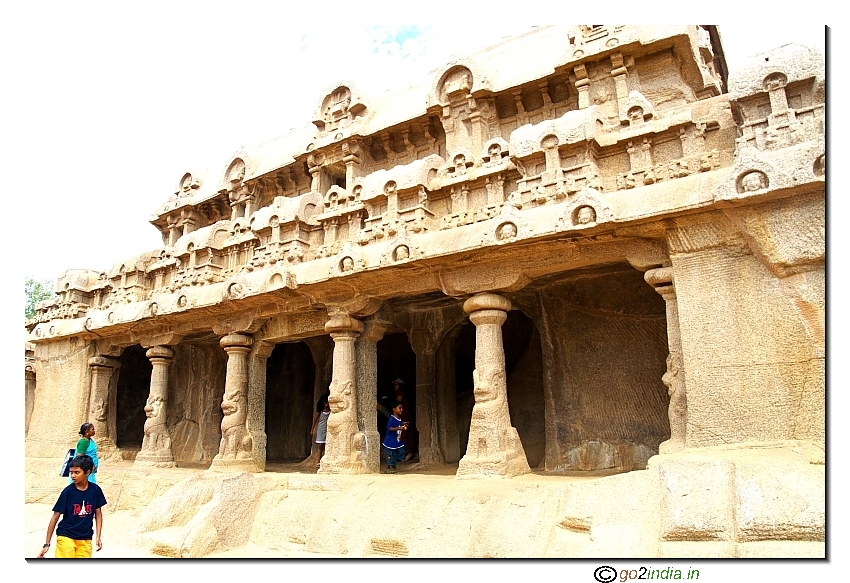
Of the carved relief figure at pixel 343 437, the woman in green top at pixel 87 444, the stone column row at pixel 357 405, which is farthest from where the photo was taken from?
the carved relief figure at pixel 343 437

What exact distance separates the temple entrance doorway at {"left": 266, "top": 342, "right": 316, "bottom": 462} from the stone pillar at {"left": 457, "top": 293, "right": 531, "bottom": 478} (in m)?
6.76

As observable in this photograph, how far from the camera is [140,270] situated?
11125 millimetres

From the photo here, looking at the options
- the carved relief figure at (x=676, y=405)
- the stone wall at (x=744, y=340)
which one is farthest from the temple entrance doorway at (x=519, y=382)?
the stone wall at (x=744, y=340)

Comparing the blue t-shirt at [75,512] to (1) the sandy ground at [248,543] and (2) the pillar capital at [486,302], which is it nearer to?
(1) the sandy ground at [248,543]

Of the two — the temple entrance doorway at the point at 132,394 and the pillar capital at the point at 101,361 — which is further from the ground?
the pillar capital at the point at 101,361

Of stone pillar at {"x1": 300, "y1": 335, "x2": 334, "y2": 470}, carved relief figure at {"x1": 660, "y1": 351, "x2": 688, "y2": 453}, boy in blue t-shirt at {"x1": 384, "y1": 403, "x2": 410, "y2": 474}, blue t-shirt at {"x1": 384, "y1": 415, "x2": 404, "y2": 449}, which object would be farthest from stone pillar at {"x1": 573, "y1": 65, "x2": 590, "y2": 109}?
stone pillar at {"x1": 300, "y1": 335, "x2": 334, "y2": 470}

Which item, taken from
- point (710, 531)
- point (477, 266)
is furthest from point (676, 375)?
point (477, 266)

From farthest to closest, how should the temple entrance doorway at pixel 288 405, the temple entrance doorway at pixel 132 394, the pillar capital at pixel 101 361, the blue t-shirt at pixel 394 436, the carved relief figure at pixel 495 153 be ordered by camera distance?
the temple entrance doorway at pixel 288 405, the temple entrance doorway at pixel 132 394, the pillar capital at pixel 101 361, the blue t-shirt at pixel 394 436, the carved relief figure at pixel 495 153

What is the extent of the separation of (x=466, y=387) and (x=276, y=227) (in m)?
5.17

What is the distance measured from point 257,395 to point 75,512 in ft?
16.1

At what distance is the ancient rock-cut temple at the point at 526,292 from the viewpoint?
5.36m

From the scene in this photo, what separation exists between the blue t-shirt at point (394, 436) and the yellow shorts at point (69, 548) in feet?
15.8

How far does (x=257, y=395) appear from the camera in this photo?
9.88 m

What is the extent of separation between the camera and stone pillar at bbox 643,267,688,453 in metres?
5.96
